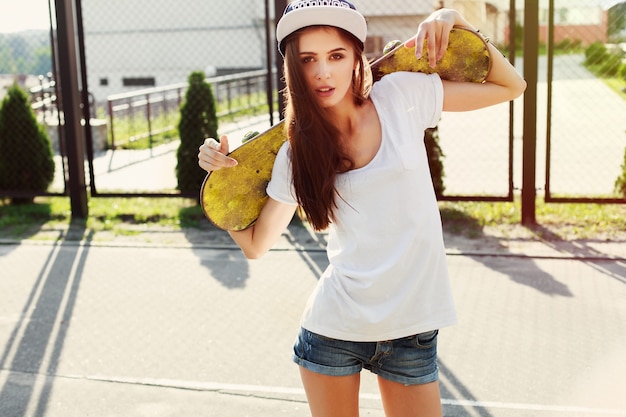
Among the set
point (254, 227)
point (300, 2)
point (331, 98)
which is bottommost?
point (254, 227)

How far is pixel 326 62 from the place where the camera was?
2.19 metres

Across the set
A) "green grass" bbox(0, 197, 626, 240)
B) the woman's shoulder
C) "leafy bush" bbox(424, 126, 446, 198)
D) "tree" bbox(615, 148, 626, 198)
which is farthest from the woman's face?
"tree" bbox(615, 148, 626, 198)

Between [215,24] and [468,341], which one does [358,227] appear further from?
[215,24]

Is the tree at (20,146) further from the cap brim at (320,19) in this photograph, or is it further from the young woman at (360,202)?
the cap brim at (320,19)

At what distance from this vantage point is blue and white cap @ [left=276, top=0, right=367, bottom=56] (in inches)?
84.1

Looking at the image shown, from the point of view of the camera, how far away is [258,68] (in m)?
19.8

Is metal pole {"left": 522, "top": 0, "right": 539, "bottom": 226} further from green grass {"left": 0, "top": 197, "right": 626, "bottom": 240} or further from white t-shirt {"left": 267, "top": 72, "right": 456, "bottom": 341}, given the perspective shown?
white t-shirt {"left": 267, "top": 72, "right": 456, "bottom": 341}

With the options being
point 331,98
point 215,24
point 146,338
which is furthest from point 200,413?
point 215,24

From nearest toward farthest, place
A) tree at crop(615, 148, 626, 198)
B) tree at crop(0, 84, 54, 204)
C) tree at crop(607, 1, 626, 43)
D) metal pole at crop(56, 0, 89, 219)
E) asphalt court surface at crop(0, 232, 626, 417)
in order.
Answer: asphalt court surface at crop(0, 232, 626, 417) < tree at crop(615, 148, 626, 198) < metal pole at crop(56, 0, 89, 219) < tree at crop(607, 1, 626, 43) < tree at crop(0, 84, 54, 204)

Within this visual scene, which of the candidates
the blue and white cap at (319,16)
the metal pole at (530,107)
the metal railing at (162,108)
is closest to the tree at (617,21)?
the metal pole at (530,107)

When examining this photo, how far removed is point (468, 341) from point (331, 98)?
2668 millimetres

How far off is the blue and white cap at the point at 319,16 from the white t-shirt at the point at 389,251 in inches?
10.3

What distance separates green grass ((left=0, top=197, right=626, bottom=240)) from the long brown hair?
15.1 feet

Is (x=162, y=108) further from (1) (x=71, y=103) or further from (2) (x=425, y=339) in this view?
(2) (x=425, y=339)
